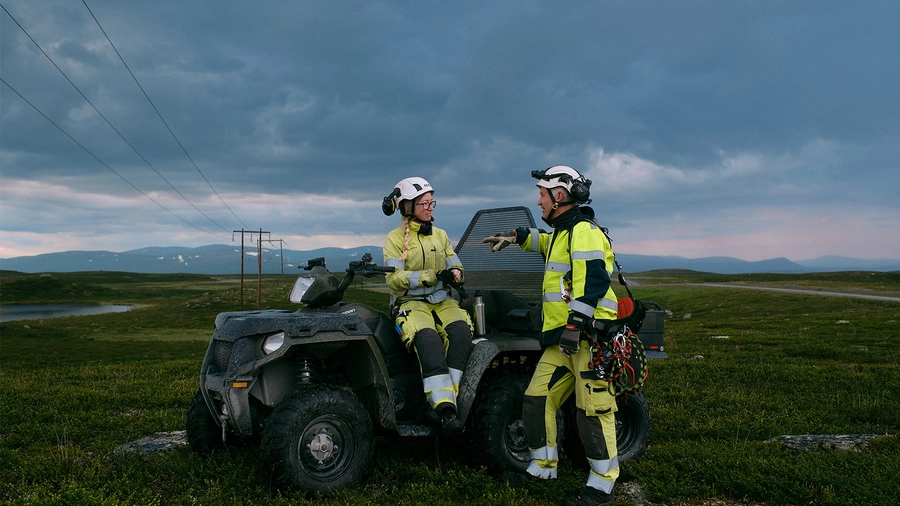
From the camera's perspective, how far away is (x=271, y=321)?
5.62 metres

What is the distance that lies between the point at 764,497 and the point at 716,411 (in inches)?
145

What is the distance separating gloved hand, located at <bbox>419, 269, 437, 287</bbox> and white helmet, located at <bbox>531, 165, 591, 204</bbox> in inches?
52.7

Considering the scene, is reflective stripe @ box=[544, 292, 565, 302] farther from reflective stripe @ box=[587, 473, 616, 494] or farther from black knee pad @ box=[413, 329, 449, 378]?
reflective stripe @ box=[587, 473, 616, 494]

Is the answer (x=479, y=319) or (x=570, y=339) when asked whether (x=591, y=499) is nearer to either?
(x=570, y=339)

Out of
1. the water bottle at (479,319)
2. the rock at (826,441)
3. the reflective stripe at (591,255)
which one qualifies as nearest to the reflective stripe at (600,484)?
the water bottle at (479,319)

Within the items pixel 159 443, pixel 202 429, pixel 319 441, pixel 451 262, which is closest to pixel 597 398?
pixel 451 262

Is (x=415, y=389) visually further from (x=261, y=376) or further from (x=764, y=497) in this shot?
(x=764, y=497)

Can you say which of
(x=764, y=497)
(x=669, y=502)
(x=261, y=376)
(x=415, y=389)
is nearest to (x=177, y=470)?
(x=261, y=376)

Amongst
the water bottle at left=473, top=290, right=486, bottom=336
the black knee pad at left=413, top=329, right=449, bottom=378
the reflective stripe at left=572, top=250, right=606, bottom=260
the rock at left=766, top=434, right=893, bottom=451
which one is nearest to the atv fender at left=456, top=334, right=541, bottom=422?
the water bottle at left=473, top=290, right=486, bottom=336

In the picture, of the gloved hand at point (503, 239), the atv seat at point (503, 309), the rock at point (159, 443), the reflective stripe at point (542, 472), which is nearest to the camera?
the reflective stripe at point (542, 472)

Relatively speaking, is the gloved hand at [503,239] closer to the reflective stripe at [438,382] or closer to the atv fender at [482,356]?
the atv fender at [482,356]

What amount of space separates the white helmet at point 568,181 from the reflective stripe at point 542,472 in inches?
97.6

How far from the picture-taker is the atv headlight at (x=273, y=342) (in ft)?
18.3

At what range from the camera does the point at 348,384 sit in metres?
6.44
